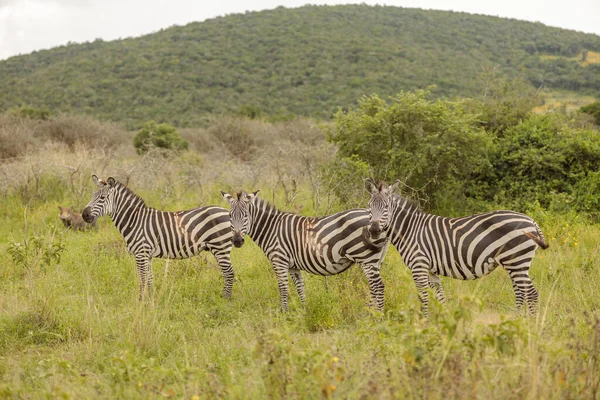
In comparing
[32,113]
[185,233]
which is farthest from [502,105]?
[32,113]

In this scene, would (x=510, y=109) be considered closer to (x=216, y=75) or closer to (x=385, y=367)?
(x=385, y=367)

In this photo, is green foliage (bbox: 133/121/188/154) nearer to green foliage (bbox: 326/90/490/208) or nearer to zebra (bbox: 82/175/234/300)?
green foliage (bbox: 326/90/490/208)

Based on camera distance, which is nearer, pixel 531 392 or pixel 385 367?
pixel 531 392

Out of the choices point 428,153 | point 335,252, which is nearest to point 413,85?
point 428,153

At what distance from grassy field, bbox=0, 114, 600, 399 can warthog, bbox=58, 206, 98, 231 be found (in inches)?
13.7

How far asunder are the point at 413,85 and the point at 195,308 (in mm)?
31085

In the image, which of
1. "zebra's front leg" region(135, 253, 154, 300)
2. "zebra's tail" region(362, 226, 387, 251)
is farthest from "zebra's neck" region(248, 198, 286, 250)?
"zebra's front leg" region(135, 253, 154, 300)

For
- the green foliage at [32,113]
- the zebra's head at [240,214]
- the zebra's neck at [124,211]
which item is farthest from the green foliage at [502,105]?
the green foliage at [32,113]

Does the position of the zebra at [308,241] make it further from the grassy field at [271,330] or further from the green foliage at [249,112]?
the green foliage at [249,112]

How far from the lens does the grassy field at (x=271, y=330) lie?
12.5 feet

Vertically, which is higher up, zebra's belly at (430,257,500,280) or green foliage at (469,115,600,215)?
green foliage at (469,115,600,215)

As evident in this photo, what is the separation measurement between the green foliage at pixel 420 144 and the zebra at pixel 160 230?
184 inches

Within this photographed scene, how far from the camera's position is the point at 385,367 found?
4.12 metres

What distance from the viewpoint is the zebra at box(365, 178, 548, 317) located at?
6.27 meters
